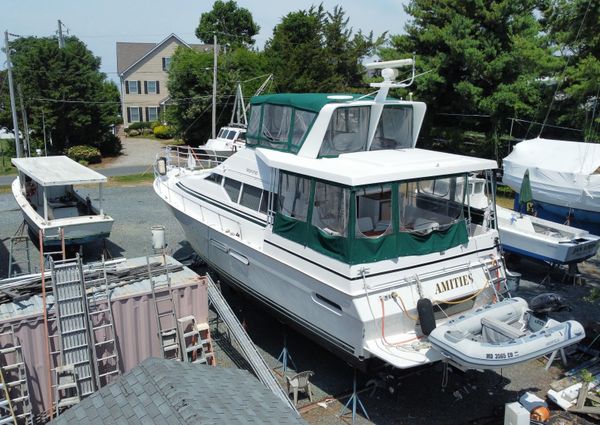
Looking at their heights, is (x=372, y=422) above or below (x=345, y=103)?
below

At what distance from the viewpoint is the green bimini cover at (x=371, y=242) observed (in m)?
7.56

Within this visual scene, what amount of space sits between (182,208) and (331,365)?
492 centimetres

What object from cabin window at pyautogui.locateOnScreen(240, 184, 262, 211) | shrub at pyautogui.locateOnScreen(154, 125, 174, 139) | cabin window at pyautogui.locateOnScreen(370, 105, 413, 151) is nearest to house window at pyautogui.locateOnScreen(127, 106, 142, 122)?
shrub at pyautogui.locateOnScreen(154, 125, 174, 139)

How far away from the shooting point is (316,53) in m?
29.1

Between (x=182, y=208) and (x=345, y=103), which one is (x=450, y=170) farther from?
(x=182, y=208)

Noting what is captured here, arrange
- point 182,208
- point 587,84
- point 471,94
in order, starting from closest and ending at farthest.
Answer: point 182,208, point 587,84, point 471,94

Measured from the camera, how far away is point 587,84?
16484 millimetres

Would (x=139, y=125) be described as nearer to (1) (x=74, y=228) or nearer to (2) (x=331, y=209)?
(1) (x=74, y=228)

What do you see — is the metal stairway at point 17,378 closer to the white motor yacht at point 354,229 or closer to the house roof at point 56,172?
the white motor yacht at point 354,229

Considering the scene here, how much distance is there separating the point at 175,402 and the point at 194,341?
3.54 m

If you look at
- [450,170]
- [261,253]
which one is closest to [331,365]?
[261,253]

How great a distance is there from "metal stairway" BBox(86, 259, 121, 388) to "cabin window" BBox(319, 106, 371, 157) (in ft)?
13.9

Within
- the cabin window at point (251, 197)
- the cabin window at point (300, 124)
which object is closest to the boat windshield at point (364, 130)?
the cabin window at point (300, 124)

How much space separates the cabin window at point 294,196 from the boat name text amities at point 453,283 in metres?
2.31
